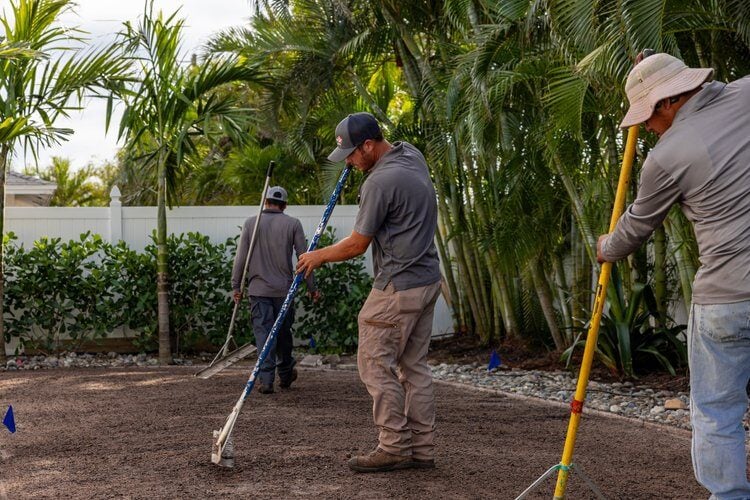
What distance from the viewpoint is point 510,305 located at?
39.5ft

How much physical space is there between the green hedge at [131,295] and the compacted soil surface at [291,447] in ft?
9.17

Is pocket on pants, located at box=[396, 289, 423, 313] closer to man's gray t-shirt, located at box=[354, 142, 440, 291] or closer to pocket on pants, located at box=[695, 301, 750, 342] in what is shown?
man's gray t-shirt, located at box=[354, 142, 440, 291]

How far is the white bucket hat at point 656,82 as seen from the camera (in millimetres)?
3990

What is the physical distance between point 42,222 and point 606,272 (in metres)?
9.63

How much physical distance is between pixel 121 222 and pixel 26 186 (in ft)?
18.2

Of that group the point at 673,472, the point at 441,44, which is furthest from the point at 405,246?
the point at 441,44

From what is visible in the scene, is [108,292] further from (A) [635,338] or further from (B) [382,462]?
(B) [382,462]

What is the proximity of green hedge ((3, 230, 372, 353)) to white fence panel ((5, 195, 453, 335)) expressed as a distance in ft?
0.62

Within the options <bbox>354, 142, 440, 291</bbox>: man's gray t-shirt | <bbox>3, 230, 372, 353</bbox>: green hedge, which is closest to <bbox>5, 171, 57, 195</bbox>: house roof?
<bbox>3, 230, 372, 353</bbox>: green hedge

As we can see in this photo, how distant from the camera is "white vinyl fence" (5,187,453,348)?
41.0ft

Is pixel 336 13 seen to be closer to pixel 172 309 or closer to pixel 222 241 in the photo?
pixel 222 241

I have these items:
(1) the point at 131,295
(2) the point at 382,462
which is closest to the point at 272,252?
(2) the point at 382,462

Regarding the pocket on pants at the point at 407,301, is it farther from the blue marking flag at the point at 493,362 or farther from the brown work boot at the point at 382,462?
the blue marking flag at the point at 493,362

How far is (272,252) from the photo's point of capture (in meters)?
8.77
